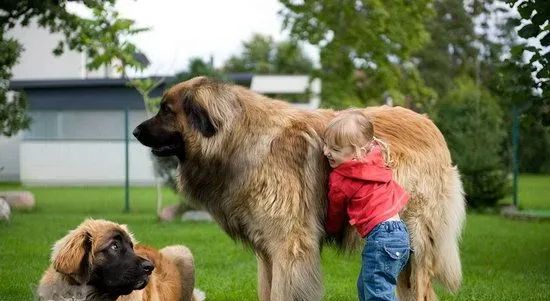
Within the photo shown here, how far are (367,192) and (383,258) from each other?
0.48m

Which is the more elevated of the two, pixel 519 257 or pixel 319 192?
pixel 319 192

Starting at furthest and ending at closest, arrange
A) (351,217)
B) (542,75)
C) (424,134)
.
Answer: (542,75), (424,134), (351,217)

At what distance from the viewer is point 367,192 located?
580cm

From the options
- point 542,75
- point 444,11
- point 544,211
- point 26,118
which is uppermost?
point 444,11

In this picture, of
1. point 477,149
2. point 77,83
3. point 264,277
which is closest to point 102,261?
point 264,277

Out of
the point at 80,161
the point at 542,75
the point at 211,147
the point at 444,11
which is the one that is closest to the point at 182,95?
the point at 211,147

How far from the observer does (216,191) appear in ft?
20.5

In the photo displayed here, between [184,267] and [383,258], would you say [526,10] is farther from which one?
[184,267]

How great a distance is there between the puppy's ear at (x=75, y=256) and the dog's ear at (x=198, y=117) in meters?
1.13

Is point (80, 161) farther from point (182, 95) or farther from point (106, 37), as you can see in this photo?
point (182, 95)

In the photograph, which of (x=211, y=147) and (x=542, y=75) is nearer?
(x=211, y=147)

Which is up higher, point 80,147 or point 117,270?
point 117,270

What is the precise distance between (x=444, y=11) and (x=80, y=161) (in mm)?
35963

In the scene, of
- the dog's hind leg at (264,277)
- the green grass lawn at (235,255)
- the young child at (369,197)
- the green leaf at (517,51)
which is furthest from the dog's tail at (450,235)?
the green leaf at (517,51)
